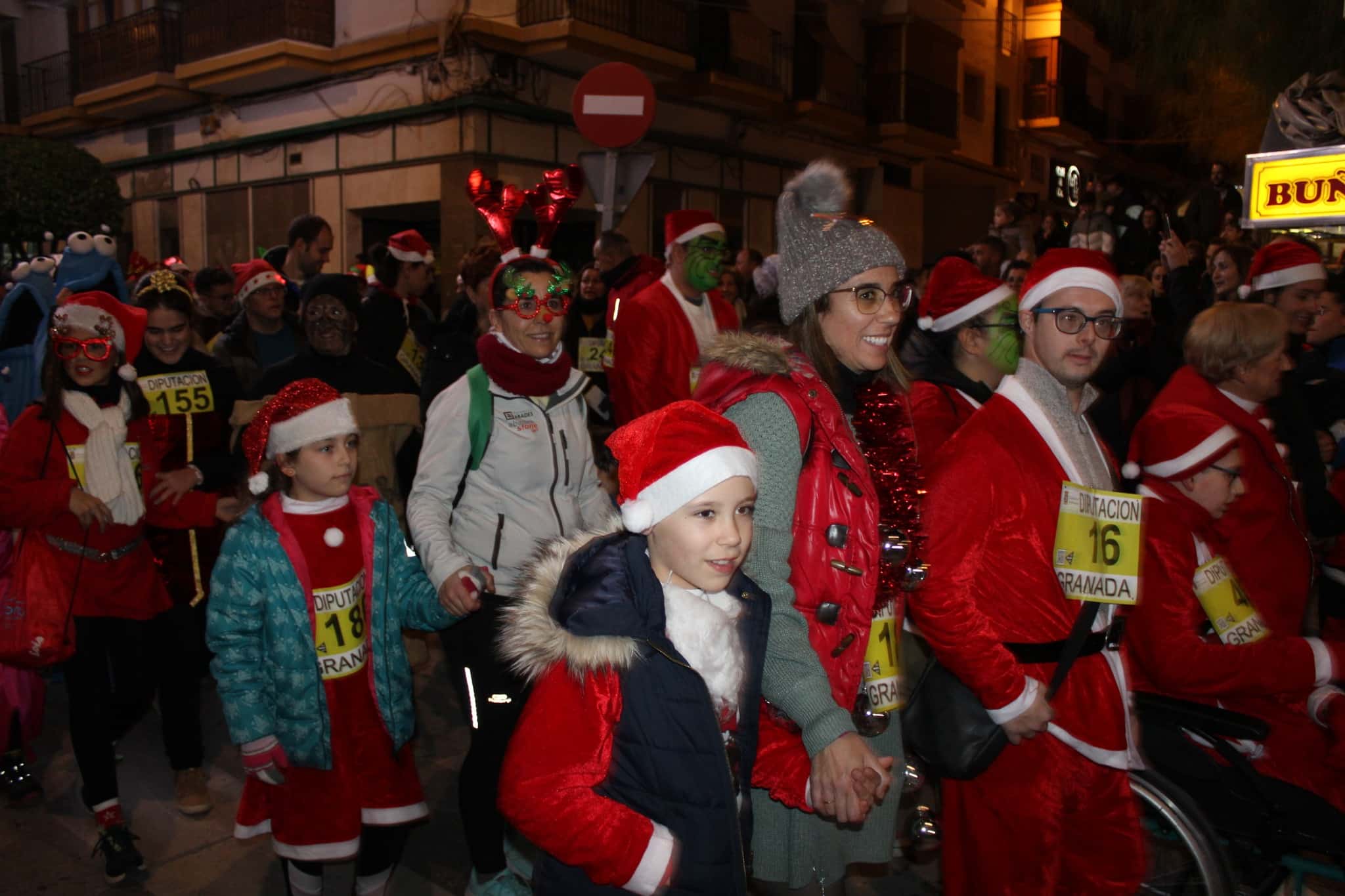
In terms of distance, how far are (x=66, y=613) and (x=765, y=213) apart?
1978 centimetres

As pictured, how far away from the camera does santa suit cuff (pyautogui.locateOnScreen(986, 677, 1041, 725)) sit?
2734 mm

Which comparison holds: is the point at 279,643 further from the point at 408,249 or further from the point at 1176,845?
the point at 408,249

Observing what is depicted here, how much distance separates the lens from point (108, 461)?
4.38m

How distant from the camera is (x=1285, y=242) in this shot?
18.9 feet

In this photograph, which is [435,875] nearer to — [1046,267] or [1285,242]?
[1046,267]

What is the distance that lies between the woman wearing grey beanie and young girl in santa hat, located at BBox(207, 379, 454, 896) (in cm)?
140

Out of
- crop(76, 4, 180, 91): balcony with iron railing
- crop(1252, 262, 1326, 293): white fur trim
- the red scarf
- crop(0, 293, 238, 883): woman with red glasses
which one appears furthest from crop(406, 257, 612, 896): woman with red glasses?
crop(76, 4, 180, 91): balcony with iron railing

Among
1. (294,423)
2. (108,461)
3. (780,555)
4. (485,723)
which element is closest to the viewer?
(780,555)

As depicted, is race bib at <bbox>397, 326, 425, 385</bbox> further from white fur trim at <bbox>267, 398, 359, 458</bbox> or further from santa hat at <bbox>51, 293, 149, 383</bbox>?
white fur trim at <bbox>267, 398, 359, 458</bbox>

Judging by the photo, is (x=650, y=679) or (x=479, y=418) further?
(x=479, y=418)

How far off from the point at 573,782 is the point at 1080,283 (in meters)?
2.10

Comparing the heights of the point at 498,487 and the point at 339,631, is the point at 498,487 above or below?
above

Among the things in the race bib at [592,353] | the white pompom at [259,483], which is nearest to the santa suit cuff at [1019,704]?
the white pompom at [259,483]

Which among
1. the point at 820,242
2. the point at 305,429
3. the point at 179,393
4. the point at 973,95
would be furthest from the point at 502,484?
the point at 973,95
